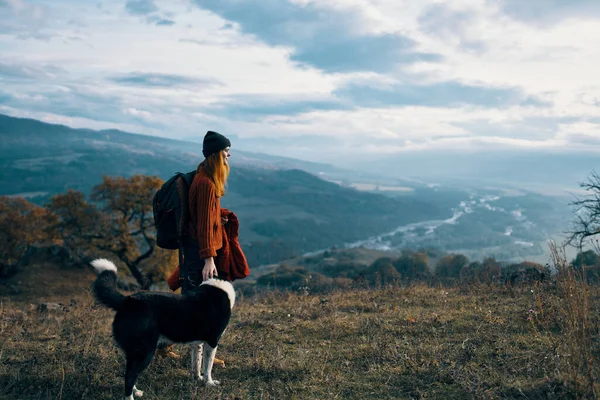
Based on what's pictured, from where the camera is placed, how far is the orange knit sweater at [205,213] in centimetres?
520

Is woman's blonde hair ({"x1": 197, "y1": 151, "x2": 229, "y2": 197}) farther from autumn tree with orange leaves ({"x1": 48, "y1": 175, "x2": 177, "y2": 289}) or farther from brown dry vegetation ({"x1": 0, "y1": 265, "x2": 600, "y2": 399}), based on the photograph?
autumn tree with orange leaves ({"x1": 48, "y1": 175, "x2": 177, "y2": 289})

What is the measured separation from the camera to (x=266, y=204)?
185125 millimetres

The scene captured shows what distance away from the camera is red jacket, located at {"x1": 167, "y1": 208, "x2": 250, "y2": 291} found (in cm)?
565

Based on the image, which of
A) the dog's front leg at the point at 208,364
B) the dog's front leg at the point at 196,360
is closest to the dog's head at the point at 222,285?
the dog's front leg at the point at 208,364

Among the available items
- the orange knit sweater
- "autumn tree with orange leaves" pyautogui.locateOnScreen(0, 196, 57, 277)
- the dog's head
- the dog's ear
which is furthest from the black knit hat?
"autumn tree with orange leaves" pyautogui.locateOnScreen(0, 196, 57, 277)

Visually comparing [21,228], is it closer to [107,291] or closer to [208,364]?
[208,364]

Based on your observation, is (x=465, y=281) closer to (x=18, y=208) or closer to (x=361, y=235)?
(x=18, y=208)

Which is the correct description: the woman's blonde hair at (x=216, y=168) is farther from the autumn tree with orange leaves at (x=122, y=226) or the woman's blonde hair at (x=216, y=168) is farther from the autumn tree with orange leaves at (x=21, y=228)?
the autumn tree with orange leaves at (x=122, y=226)

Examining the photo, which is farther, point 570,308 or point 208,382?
point 208,382

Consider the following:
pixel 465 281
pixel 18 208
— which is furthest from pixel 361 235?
pixel 465 281

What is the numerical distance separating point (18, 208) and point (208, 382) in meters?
43.5

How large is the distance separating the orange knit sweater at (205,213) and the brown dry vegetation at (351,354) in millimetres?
1580

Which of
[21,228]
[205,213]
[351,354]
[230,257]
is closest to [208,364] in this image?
[230,257]

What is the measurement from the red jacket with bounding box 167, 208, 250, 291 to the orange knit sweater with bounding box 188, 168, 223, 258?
32 cm
